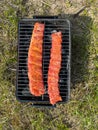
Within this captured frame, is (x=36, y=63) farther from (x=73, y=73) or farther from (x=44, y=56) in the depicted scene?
(x=73, y=73)

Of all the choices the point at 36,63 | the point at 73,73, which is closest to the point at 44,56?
the point at 36,63

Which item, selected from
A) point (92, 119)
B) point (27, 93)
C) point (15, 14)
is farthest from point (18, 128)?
point (15, 14)

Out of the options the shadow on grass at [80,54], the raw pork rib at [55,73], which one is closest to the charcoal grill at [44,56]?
the raw pork rib at [55,73]

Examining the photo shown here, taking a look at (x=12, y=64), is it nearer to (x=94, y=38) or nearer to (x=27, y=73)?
(x=27, y=73)

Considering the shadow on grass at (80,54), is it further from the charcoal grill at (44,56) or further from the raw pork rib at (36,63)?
the raw pork rib at (36,63)

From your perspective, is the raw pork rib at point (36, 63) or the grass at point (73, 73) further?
the grass at point (73, 73)
